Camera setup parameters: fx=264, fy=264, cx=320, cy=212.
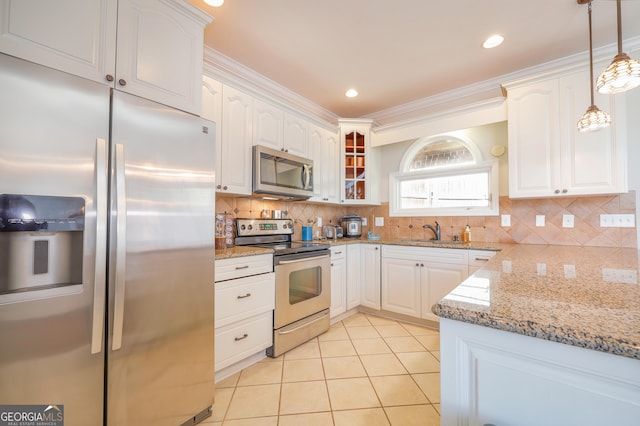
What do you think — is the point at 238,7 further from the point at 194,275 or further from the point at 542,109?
the point at 542,109

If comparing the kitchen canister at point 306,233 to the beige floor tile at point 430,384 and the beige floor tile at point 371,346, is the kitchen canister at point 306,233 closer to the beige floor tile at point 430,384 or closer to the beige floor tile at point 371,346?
the beige floor tile at point 371,346

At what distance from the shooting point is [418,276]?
2.76m

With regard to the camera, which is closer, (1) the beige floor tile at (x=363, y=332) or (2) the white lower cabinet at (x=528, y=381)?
(2) the white lower cabinet at (x=528, y=381)

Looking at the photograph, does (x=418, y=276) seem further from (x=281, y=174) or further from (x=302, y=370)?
(x=281, y=174)

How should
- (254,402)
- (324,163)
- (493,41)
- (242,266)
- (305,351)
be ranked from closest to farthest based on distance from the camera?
1. (254,402)
2. (242,266)
3. (493,41)
4. (305,351)
5. (324,163)

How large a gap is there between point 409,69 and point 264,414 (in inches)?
118

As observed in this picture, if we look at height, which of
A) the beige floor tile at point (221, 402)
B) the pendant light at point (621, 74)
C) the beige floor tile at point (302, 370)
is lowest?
the beige floor tile at point (221, 402)

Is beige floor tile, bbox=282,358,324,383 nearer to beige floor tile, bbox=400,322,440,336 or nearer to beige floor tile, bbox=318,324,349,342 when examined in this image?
beige floor tile, bbox=318,324,349,342

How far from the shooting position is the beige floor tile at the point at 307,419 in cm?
148

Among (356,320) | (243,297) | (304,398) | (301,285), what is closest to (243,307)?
(243,297)

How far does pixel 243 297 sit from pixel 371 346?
4.10 feet

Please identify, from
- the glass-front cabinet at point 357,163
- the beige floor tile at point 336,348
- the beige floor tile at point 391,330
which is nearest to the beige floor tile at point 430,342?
the beige floor tile at point 391,330

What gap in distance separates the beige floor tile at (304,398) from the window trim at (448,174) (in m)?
2.25

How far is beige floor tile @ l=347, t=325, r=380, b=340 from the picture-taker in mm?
2564
